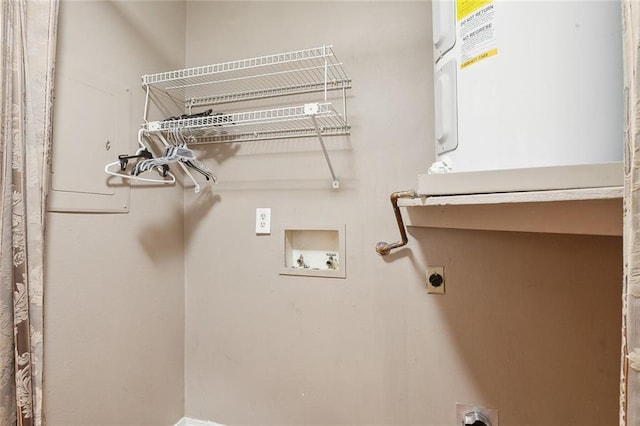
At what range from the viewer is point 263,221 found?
1.54m

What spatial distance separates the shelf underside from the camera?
1301 millimetres

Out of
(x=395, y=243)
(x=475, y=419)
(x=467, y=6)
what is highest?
(x=467, y=6)

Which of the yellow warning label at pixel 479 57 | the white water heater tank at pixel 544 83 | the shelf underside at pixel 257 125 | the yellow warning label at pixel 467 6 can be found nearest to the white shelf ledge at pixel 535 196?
the white water heater tank at pixel 544 83

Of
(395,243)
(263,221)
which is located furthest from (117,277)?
(395,243)

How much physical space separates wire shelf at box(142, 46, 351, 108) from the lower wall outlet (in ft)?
2.97

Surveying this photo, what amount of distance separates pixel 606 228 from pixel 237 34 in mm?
1699

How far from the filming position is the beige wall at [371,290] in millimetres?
1169

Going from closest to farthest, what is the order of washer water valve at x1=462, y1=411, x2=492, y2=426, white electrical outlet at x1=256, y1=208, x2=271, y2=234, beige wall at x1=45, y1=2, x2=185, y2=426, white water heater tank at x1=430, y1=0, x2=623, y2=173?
white water heater tank at x1=430, y1=0, x2=623, y2=173 < beige wall at x1=45, y1=2, x2=185, y2=426 < washer water valve at x1=462, y1=411, x2=492, y2=426 < white electrical outlet at x1=256, y1=208, x2=271, y2=234

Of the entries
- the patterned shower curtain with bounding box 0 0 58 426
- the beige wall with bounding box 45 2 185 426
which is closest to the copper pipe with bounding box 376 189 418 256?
the beige wall with bounding box 45 2 185 426

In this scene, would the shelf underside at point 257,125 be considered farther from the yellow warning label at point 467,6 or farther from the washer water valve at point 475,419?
the washer water valve at point 475,419

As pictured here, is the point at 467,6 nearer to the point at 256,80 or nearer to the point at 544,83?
the point at 544,83

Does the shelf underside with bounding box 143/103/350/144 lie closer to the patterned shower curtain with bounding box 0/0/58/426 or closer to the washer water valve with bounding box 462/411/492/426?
the patterned shower curtain with bounding box 0/0/58/426

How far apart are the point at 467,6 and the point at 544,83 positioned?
0.31m

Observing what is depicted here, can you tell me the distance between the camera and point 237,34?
161 centimetres
